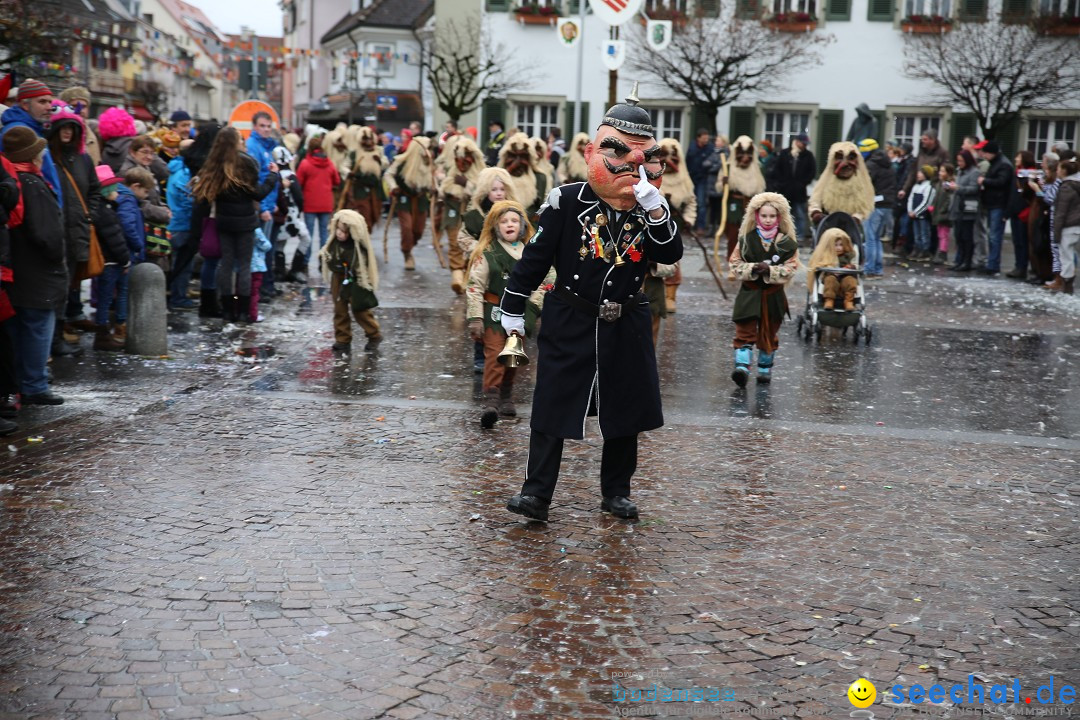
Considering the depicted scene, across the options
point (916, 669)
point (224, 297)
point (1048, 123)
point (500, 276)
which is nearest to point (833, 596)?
point (916, 669)

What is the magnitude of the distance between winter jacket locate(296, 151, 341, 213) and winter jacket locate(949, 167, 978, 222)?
34.6ft

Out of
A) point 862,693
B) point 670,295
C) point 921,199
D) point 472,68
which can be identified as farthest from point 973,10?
point 862,693

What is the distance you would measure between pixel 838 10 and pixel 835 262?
2279 cm

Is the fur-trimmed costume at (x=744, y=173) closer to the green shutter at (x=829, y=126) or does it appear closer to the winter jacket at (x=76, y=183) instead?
the winter jacket at (x=76, y=183)

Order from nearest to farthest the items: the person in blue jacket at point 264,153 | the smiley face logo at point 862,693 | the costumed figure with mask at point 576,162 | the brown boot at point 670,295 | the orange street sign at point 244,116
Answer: the smiley face logo at point 862,693 < the person in blue jacket at point 264,153 < the brown boot at point 670,295 < the orange street sign at point 244,116 < the costumed figure with mask at point 576,162

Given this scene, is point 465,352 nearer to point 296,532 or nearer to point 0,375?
point 0,375

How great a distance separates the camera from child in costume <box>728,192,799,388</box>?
9984 mm

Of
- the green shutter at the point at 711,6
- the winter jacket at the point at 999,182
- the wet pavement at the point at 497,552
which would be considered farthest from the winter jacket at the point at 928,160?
the wet pavement at the point at 497,552

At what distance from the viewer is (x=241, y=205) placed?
12.1 m

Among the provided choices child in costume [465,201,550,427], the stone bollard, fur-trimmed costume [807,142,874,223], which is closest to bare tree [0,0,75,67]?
the stone bollard

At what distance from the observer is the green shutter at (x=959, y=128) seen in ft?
109

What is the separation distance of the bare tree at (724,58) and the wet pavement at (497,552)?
76.2 feet

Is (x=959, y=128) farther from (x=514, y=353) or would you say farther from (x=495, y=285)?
(x=514, y=353)

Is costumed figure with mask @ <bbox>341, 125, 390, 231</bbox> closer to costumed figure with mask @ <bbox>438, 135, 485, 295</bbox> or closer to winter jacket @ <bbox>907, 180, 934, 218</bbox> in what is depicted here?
costumed figure with mask @ <bbox>438, 135, 485, 295</bbox>
